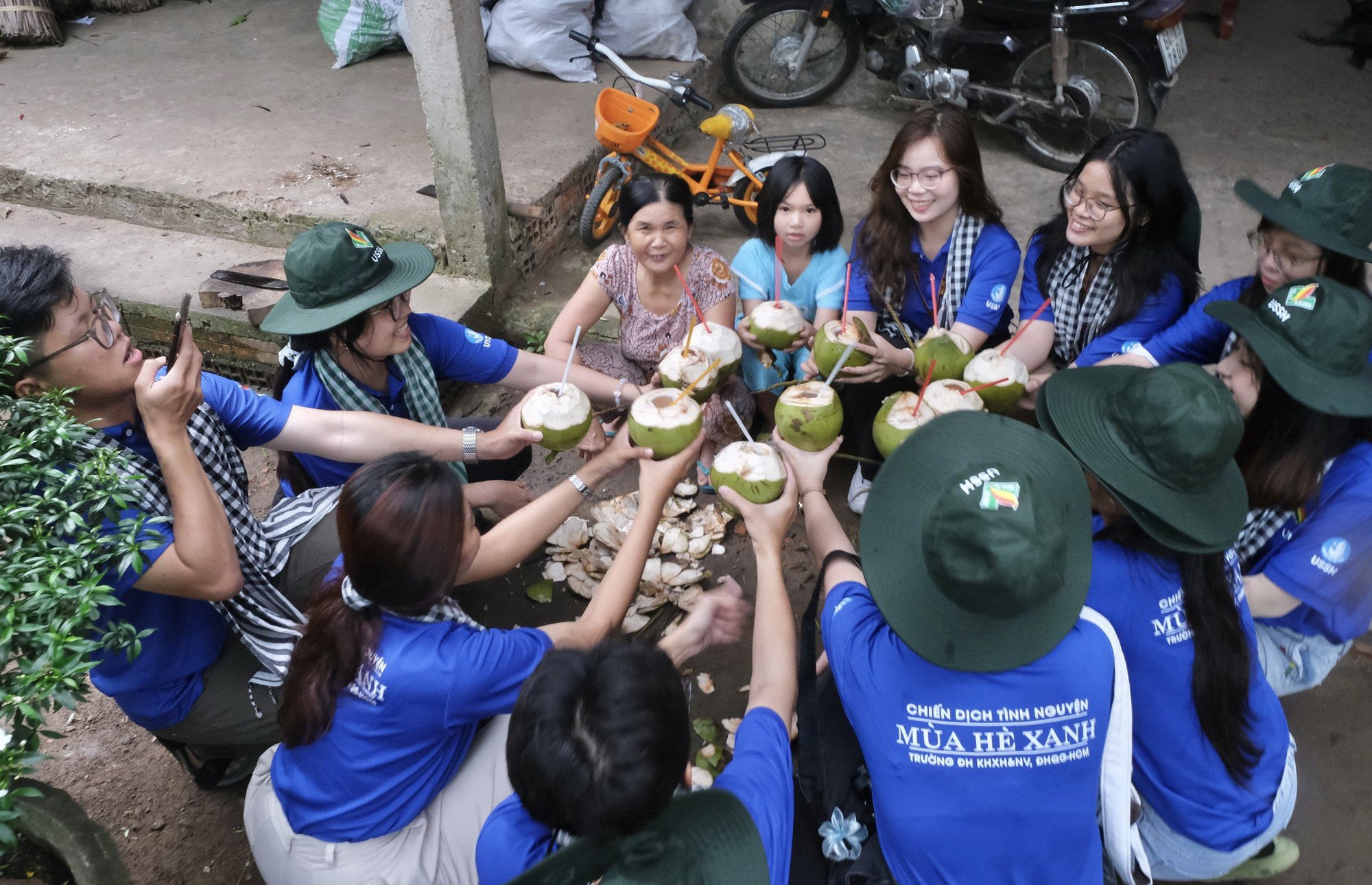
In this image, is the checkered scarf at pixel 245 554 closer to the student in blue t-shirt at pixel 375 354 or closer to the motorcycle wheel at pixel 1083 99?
the student in blue t-shirt at pixel 375 354

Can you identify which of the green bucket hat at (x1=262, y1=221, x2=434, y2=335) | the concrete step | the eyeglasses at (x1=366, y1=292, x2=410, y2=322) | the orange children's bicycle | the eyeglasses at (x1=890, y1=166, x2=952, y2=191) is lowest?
the concrete step

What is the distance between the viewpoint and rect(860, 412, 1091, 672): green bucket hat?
1373mm

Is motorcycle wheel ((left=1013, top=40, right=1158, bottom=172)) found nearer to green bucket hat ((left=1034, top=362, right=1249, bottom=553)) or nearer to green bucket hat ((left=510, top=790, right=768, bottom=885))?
green bucket hat ((left=1034, top=362, right=1249, bottom=553))

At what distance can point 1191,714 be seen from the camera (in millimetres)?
1712

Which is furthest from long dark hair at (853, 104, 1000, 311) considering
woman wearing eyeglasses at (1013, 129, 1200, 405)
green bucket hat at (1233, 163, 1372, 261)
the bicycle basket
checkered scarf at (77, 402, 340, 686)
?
checkered scarf at (77, 402, 340, 686)

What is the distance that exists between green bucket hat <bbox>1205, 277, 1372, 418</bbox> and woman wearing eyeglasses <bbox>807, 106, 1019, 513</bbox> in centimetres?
92

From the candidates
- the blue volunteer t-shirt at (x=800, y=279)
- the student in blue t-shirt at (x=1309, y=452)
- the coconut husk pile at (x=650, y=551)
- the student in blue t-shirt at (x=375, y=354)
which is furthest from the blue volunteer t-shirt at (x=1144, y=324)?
the student in blue t-shirt at (x=375, y=354)

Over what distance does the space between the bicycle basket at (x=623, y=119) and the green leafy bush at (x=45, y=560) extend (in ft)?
10.8

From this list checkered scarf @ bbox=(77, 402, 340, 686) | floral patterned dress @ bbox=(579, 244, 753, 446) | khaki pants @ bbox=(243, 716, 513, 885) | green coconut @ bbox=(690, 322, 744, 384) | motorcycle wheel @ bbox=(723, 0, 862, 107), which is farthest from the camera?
motorcycle wheel @ bbox=(723, 0, 862, 107)

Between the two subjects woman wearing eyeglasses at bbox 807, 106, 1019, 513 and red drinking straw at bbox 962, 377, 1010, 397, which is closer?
red drinking straw at bbox 962, 377, 1010, 397

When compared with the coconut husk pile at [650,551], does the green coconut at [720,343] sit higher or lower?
higher

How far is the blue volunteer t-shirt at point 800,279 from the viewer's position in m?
3.29

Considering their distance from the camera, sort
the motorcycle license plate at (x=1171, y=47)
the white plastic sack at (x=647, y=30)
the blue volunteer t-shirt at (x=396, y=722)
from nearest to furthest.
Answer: the blue volunteer t-shirt at (x=396, y=722) < the motorcycle license plate at (x=1171, y=47) < the white plastic sack at (x=647, y=30)

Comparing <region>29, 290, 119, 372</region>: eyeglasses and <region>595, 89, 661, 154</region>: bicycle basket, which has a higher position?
<region>29, 290, 119, 372</region>: eyeglasses
